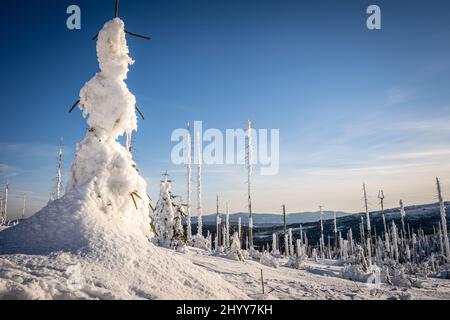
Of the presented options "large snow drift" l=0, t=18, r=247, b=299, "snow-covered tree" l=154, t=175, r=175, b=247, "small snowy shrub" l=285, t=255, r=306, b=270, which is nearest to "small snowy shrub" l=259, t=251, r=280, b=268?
"small snowy shrub" l=285, t=255, r=306, b=270

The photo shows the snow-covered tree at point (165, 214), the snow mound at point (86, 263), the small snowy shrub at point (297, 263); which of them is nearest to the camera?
the snow mound at point (86, 263)

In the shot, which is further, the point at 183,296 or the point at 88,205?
the point at 88,205

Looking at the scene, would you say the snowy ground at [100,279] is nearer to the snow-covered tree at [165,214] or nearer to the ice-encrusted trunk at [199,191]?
the snow-covered tree at [165,214]

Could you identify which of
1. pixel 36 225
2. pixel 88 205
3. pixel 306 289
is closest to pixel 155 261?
pixel 88 205

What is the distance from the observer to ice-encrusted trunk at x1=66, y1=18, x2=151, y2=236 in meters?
5.96

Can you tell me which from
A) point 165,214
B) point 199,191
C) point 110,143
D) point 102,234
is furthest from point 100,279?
point 199,191

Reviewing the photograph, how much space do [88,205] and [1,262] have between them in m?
1.63

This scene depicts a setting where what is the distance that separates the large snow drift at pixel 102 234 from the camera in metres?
3.93

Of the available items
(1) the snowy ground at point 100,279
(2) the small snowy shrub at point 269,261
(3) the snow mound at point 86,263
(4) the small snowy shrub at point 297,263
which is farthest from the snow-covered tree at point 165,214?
(1) the snowy ground at point 100,279

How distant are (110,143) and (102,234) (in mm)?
2248

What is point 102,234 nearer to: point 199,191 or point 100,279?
point 100,279

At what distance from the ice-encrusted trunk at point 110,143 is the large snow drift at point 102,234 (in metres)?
0.02
